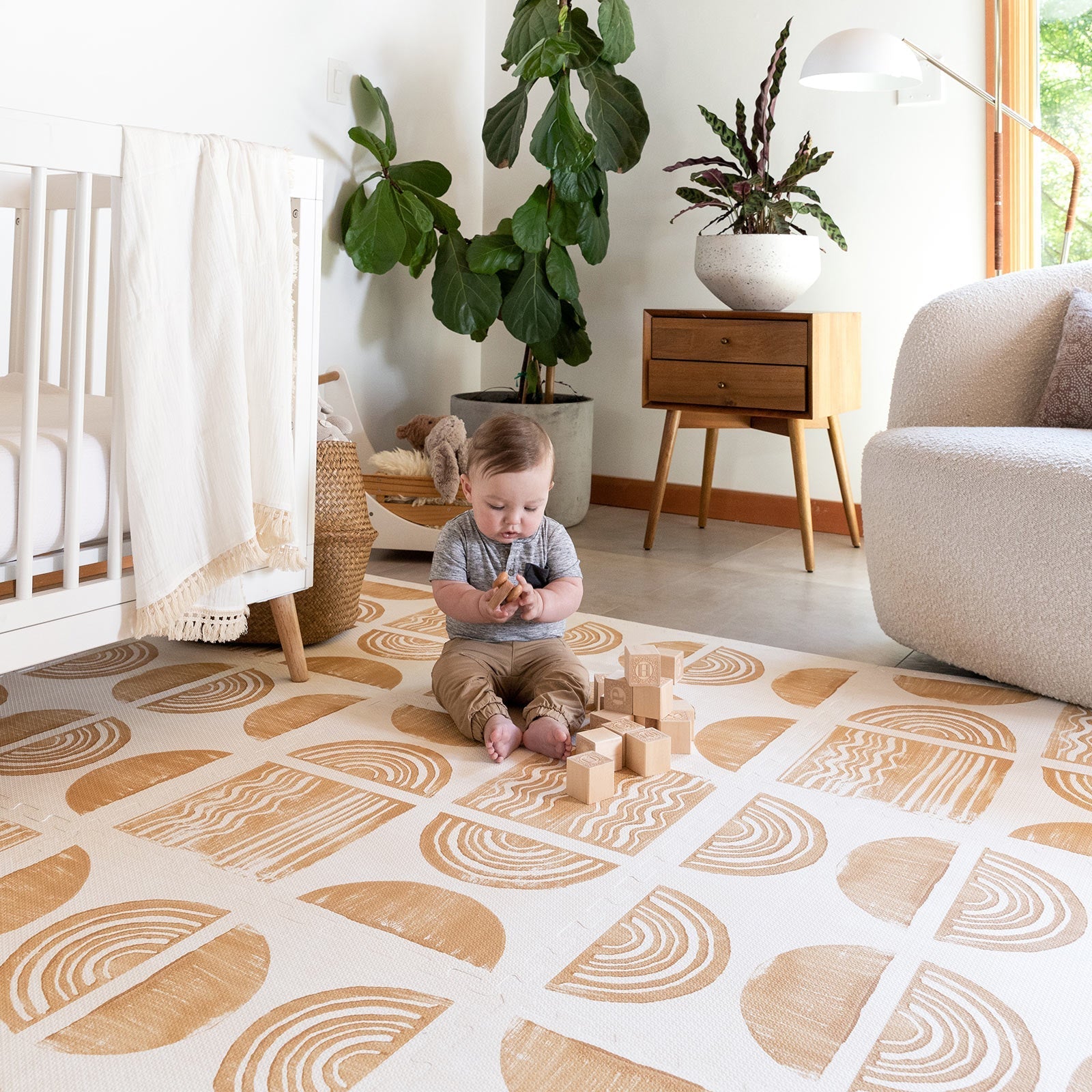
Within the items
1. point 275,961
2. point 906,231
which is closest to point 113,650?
point 275,961

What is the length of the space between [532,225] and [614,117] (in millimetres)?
375

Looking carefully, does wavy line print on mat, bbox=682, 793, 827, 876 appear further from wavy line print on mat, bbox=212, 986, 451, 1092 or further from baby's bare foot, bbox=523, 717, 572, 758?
wavy line print on mat, bbox=212, 986, 451, 1092

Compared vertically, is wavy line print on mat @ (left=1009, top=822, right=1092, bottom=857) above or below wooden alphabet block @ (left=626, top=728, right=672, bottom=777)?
below

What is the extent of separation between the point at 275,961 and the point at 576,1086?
11.9 inches

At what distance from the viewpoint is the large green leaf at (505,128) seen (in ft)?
9.76

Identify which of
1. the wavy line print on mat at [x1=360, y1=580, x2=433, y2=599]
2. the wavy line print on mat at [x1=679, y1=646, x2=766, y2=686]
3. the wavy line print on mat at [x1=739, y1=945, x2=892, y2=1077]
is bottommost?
the wavy line print on mat at [x1=739, y1=945, x2=892, y2=1077]

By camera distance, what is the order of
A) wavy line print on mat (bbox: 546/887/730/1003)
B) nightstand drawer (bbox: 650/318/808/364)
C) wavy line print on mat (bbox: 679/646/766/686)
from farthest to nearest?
1. nightstand drawer (bbox: 650/318/808/364)
2. wavy line print on mat (bbox: 679/646/766/686)
3. wavy line print on mat (bbox: 546/887/730/1003)

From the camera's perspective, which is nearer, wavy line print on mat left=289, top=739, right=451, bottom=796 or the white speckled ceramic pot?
wavy line print on mat left=289, top=739, right=451, bottom=796

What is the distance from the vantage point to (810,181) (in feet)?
9.82

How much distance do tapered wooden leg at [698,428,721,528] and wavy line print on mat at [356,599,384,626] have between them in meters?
1.15

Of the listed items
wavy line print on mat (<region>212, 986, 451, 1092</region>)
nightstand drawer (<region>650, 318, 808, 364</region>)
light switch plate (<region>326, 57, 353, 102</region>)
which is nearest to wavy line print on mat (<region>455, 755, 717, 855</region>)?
wavy line print on mat (<region>212, 986, 451, 1092</region>)

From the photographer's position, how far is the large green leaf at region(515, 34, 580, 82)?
2.63 m

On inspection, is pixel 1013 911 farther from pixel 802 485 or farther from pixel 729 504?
pixel 729 504

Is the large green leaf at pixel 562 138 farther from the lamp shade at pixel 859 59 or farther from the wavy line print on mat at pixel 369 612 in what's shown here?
the wavy line print on mat at pixel 369 612
